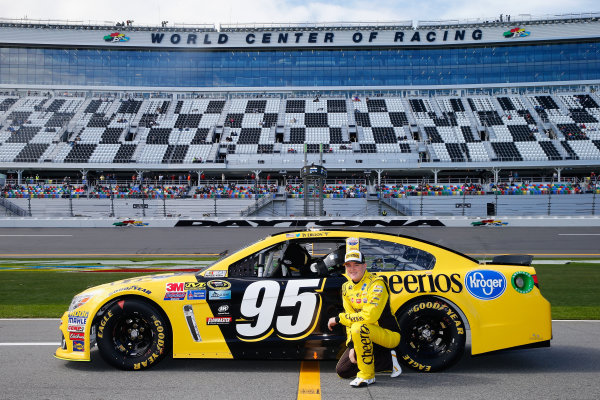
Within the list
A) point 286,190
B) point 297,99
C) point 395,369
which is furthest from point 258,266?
point 297,99

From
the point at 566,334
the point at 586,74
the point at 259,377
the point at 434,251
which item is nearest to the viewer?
the point at 259,377

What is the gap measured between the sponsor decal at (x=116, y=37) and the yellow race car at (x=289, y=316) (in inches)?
2178

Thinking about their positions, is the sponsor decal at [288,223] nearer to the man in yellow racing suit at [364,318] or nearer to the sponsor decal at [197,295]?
the sponsor decal at [197,295]

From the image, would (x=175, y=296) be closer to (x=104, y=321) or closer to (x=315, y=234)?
(x=104, y=321)

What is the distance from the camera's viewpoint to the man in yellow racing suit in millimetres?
3908

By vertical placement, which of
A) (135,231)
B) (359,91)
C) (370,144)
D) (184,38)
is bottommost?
(135,231)

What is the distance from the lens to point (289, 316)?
450cm

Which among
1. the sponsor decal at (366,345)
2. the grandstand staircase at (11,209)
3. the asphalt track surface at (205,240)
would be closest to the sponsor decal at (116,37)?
the grandstand staircase at (11,209)

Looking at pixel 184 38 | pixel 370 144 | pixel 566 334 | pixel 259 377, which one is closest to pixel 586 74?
pixel 370 144

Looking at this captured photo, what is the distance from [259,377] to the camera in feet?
14.3

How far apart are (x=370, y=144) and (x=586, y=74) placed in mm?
27662

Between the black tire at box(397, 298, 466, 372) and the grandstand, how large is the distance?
1411 inches

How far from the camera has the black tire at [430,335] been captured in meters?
4.44

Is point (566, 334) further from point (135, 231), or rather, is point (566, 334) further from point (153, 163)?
point (153, 163)
